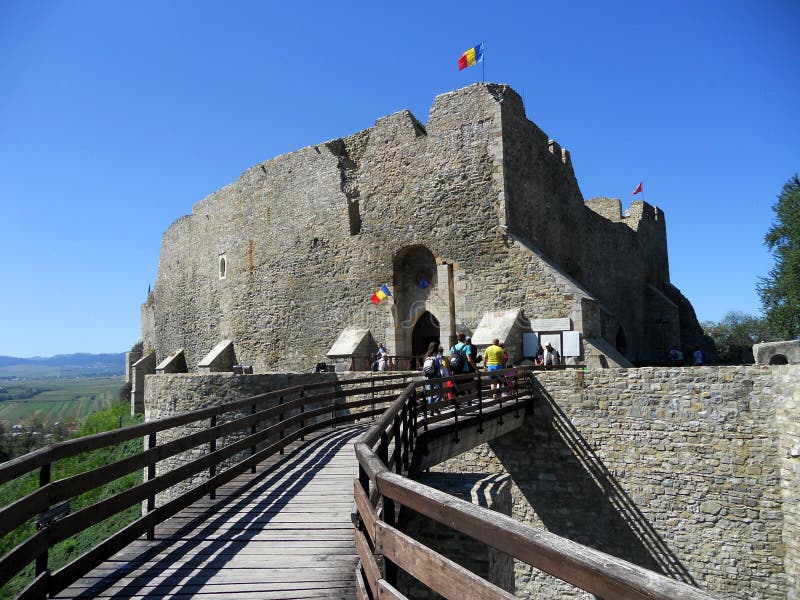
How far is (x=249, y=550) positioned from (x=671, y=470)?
351 inches

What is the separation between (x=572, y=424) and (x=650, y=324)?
691 inches

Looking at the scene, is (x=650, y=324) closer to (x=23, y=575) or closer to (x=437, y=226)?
Result: (x=437, y=226)

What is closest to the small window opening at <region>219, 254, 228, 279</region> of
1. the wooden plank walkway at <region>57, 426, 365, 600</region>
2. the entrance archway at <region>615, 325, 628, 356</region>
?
the entrance archway at <region>615, 325, 628, 356</region>

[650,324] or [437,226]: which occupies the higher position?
[437,226]

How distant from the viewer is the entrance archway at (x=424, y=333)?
1773 centimetres

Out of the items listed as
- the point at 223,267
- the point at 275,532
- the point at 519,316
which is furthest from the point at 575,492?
the point at 223,267

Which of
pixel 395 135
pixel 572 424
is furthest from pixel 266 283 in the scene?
pixel 572 424

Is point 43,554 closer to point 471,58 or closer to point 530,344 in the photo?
point 530,344

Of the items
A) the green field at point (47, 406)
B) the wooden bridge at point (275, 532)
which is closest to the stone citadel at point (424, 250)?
the wooden bridge at point (275, 532)

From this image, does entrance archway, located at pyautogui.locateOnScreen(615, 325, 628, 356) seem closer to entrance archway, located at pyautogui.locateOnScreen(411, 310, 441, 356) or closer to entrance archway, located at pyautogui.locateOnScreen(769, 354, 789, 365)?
entrance archway, located at pyautogui.locateOnScreen(411, 310, 441, 356)

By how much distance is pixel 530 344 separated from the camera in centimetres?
1439

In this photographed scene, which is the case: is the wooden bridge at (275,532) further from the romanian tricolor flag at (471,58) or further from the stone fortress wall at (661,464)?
the romanian tricolor flag at (471,58)

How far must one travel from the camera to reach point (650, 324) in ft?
89.0

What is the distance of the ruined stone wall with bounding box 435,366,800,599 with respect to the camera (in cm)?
967
